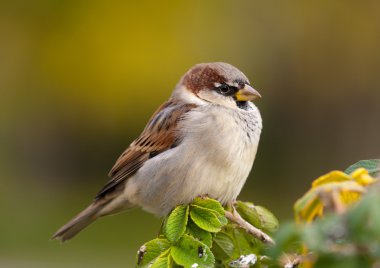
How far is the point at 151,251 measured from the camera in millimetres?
1315

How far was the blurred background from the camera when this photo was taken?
11547mm

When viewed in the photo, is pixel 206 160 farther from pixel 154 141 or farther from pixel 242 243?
pixel 242 243

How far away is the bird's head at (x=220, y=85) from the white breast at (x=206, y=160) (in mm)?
28

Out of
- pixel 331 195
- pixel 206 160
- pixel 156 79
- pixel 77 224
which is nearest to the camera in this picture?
pixel 331 195

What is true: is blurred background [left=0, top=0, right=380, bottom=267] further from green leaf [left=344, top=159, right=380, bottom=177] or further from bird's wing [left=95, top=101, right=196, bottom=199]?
green leaf [left=344, top=159, right=380, bottom=177]

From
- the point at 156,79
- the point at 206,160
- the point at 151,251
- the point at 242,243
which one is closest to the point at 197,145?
the point at 206,160

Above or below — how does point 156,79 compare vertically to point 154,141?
below

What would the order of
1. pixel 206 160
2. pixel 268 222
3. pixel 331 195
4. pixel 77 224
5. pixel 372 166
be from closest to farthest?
1. pixel 331 195
2. pixel 372 166
3. pixel 268 222
4. pixel 206 160
5. pixel 77 224

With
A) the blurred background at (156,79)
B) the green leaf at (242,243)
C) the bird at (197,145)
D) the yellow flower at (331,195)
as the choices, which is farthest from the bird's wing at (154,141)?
the blurred background at (156,79)

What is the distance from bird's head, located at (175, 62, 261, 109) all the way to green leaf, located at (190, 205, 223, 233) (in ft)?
2.73

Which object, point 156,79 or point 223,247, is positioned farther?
point 156,79

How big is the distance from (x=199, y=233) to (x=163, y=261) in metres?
0.16

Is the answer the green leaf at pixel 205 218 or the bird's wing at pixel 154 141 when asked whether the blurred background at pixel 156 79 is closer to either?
the bird's wing at pixel 154 141

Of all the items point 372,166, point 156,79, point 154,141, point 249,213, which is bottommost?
point 156,79
